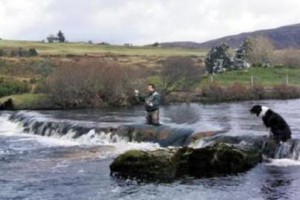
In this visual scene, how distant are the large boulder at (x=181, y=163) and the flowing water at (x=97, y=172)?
61 cm

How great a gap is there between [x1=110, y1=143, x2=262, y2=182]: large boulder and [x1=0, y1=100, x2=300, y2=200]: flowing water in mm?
611

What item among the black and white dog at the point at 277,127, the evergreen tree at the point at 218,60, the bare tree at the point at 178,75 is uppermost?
the evergreen tree at the point at 218,60

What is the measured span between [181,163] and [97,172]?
311 centimetres

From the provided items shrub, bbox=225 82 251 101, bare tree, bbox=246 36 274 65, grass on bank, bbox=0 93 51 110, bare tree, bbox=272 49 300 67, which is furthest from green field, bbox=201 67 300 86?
grass on bank, bbox=0 93 51 110

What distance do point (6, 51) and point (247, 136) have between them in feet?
291

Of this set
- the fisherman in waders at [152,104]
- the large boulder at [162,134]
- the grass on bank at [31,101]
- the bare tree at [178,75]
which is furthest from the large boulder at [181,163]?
the bare tree at [178,75]

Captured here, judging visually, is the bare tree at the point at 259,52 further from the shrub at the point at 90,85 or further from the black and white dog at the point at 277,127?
the black and white dog at the point at 277,127

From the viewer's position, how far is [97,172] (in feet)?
77.0

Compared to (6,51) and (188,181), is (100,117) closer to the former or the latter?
(188,181)

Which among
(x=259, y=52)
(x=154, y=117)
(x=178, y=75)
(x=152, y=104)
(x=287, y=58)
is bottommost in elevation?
(x=154, y=117)

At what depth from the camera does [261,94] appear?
2438 inches

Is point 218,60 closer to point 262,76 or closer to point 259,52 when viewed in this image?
point 262,76

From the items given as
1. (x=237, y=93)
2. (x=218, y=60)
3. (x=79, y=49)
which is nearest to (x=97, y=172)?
(x=237, y=93)

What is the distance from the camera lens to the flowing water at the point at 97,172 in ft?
64.8
